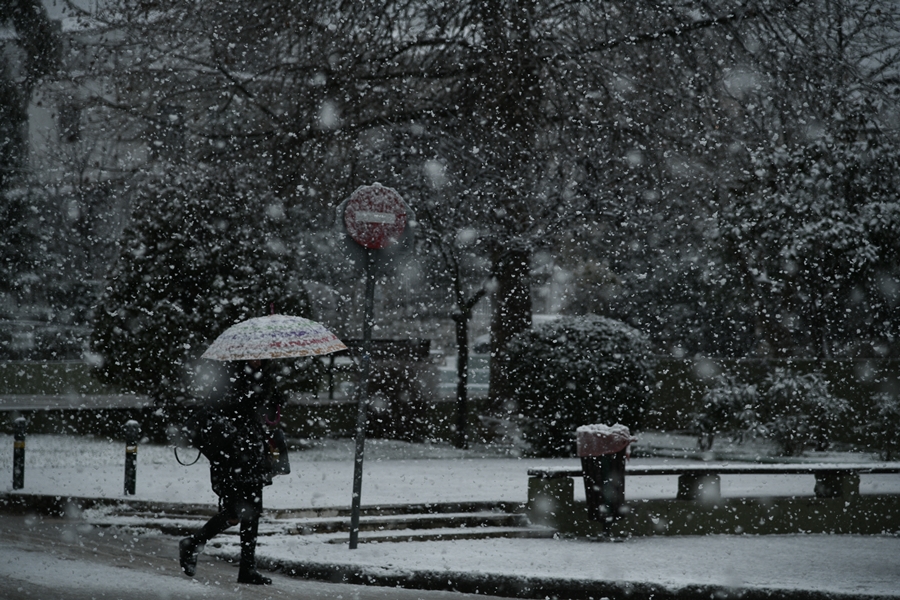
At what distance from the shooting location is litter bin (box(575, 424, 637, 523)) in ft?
32.2

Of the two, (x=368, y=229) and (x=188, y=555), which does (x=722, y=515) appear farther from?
(x=188, y=555)

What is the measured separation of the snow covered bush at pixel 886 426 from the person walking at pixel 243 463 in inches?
475

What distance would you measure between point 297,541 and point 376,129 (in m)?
10.2

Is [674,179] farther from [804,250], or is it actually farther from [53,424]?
[53,424]

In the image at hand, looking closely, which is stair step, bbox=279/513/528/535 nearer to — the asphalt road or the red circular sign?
the asphalt road

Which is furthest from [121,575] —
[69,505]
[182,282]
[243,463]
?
[182,282]

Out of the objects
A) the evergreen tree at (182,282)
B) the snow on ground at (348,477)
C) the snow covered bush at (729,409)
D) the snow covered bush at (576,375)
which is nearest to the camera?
the snow on ground at (348,477)

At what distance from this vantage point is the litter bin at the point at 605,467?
9.83 meters

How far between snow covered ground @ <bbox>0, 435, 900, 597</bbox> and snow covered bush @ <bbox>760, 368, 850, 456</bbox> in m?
0.45

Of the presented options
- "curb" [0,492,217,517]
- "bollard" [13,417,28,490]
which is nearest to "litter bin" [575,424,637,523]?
"curb" [0,492,217,517]

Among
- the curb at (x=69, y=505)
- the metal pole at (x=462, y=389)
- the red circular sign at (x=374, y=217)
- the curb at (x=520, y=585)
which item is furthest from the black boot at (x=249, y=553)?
the metal pole at (x=462, y=389)

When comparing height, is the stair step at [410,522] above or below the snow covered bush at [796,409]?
below

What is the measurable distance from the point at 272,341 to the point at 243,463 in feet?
2.90

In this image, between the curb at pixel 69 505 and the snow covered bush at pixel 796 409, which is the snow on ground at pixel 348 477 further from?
the snow covered bush at pixel 796 409
